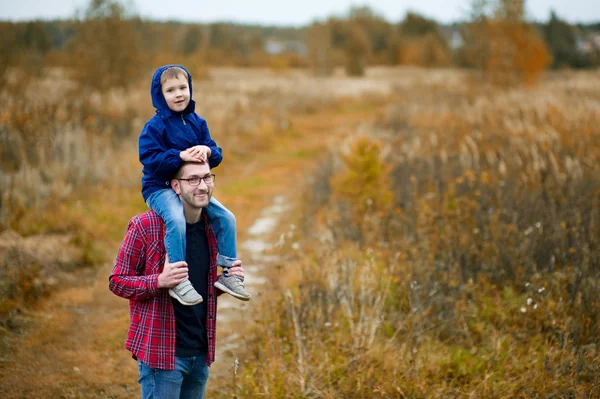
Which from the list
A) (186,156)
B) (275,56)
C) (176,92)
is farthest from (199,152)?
(275,56)

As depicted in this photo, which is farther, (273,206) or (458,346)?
(273,206)

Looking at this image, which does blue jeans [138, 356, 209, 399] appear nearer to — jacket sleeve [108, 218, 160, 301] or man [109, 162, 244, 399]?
man [109, 162, 244, 399]

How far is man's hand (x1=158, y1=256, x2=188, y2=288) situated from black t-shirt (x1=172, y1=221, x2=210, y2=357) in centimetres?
18

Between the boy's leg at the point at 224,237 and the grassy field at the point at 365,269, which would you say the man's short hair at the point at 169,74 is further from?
the grassy field at the point at 365,269

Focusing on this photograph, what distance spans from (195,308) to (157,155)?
715mm

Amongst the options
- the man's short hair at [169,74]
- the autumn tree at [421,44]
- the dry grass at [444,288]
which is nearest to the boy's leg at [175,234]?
the man's short hair at [169,74]

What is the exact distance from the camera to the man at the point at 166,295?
2.40m

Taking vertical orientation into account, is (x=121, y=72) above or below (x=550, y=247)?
→ above

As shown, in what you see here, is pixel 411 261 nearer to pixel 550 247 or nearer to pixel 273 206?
pixel 550 247

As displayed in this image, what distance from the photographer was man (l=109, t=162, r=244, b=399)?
7.87ft

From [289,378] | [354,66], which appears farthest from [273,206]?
[354,66]

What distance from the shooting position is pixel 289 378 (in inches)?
143

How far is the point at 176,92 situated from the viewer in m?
2.49

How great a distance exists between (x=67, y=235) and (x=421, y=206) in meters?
4.29
